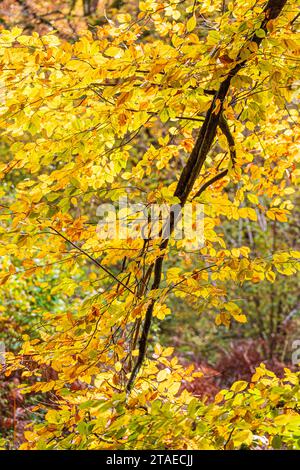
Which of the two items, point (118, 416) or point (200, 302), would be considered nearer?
point (118, 416)

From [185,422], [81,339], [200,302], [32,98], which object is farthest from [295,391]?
[32,98]

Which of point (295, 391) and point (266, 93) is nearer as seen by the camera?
point (295, 391)

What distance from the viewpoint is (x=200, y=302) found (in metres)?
2.24

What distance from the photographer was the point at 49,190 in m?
2.03

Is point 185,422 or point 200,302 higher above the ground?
point 200,302

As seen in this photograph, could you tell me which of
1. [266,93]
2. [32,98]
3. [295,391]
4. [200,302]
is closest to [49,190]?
[32,98]

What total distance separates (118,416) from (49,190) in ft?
2.55

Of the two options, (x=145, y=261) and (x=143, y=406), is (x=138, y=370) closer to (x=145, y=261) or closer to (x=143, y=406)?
(x=143, y=406)

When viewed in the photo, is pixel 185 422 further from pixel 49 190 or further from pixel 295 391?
pixel 49 190

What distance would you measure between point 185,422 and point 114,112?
3.18 ft

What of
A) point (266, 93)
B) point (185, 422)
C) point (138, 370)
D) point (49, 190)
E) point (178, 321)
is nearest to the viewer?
point (185, 422)

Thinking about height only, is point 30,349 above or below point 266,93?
below

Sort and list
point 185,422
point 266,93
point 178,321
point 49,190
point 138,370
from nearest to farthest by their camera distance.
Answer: point 185,422
point 49,190
point 266,93
point 138,370
point 178,321
